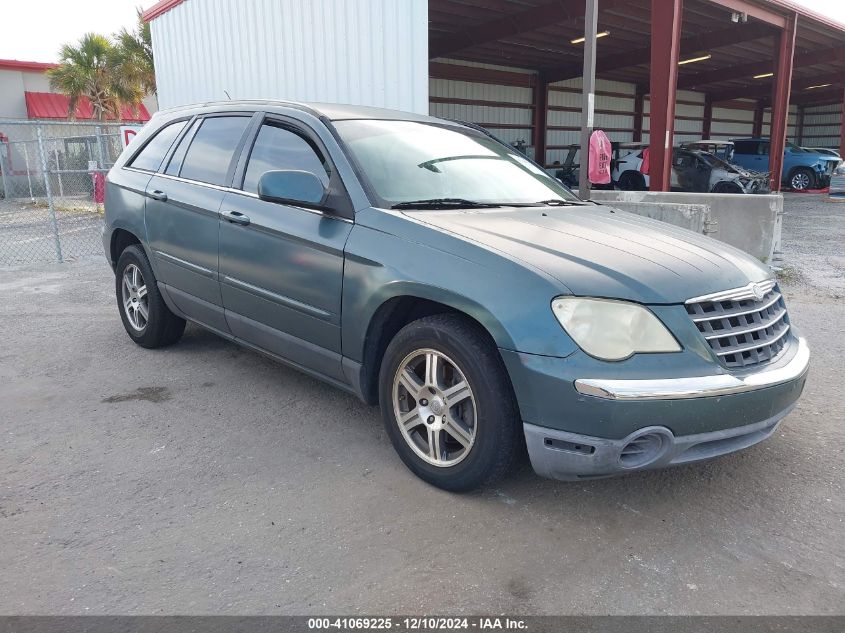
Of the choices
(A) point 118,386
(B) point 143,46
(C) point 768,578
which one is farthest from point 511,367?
(B) point 143,46

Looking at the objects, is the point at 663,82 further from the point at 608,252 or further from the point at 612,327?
the point at 612,327

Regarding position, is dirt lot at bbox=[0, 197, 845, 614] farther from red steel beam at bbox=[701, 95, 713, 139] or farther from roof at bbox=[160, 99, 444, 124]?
red steel beam at bbox=[701, 95, 713, 139]

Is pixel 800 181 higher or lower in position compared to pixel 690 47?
lower

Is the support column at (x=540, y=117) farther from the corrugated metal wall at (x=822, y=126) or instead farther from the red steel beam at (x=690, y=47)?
the corrugated metal wall at (x=822, y=126)

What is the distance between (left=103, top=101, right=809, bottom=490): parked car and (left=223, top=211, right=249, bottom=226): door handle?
1cm

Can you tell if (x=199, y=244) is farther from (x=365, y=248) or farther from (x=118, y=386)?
(x=365, y=248)

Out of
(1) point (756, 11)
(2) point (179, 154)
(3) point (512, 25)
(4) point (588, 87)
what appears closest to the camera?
(2) point (179, 154)

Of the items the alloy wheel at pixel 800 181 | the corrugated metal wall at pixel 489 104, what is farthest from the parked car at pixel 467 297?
the alloy wheel at pixel 800 181

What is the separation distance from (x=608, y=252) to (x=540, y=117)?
76.4 ft

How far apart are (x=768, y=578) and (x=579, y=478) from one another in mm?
739

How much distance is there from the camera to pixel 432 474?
120 inches

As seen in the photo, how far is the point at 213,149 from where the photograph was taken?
436 centimetres

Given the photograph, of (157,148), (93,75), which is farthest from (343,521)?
(93,75)

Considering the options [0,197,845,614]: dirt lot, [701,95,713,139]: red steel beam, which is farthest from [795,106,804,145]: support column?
[0,197,845,614]: dirt lot
